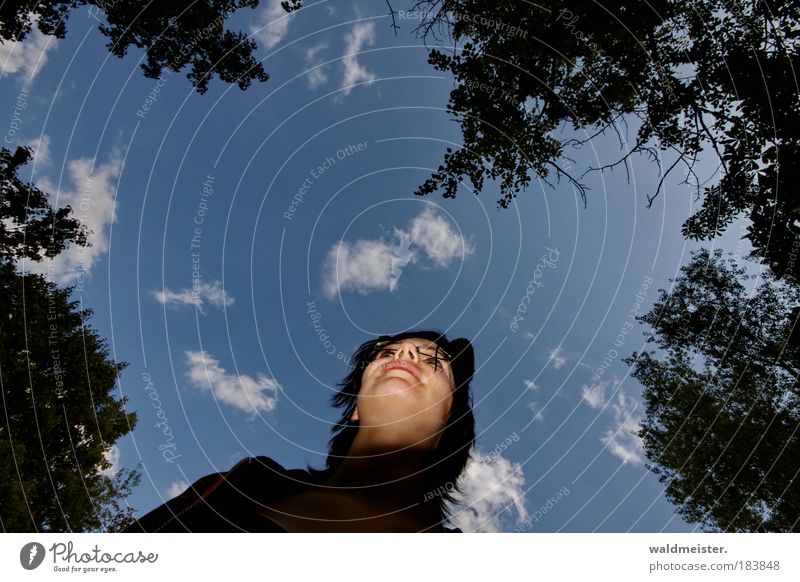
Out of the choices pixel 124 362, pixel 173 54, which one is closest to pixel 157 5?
pixel 173 54

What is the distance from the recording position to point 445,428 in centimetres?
688

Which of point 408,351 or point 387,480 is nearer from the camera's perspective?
point 387,480

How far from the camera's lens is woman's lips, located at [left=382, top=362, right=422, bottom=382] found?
23.2ft

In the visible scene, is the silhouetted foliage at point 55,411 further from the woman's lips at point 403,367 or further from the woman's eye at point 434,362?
the woman's eye at point 434,362

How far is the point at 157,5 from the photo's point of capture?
Result: 688 cm

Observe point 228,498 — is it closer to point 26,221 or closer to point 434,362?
point 434,362

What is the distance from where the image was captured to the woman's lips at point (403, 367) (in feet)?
23.2

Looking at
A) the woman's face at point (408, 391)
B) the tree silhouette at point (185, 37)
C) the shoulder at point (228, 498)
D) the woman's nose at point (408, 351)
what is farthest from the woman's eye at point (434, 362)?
the tree silhouette at point (185, 37)

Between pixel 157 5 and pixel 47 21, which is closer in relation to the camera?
pixel 47 21

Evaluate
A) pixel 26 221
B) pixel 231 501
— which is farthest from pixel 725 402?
pixel 26 221

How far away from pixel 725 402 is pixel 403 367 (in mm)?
5314
